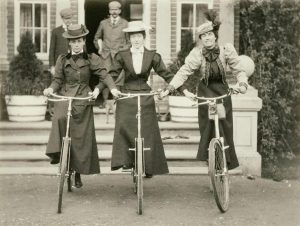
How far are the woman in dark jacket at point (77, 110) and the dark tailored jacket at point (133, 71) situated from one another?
0.68 ft

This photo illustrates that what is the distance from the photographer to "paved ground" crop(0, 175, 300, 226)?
643 centimetres

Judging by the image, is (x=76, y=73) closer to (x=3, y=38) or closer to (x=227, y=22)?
(x=3, y=38)

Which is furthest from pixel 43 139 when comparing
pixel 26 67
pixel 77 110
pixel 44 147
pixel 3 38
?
pixel 3 38

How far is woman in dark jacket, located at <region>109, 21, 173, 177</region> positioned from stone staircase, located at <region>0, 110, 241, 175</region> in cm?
177

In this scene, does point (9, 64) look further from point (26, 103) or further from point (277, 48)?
point (277, 48)

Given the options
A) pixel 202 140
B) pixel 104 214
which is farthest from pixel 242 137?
pixel 104 214

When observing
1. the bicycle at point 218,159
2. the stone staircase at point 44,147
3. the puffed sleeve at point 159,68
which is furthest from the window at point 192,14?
the bicycle at point 218,159

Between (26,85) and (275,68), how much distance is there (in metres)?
4.47

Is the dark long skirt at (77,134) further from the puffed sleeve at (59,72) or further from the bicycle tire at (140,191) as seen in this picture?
the bicycle tire at (140,191)

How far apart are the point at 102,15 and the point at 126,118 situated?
657 cm

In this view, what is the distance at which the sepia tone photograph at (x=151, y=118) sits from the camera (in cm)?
678

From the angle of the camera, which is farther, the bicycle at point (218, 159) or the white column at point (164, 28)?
the white column at point (164, 28)

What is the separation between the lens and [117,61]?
7207 mm

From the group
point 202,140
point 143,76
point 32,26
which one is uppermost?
point 32,26
